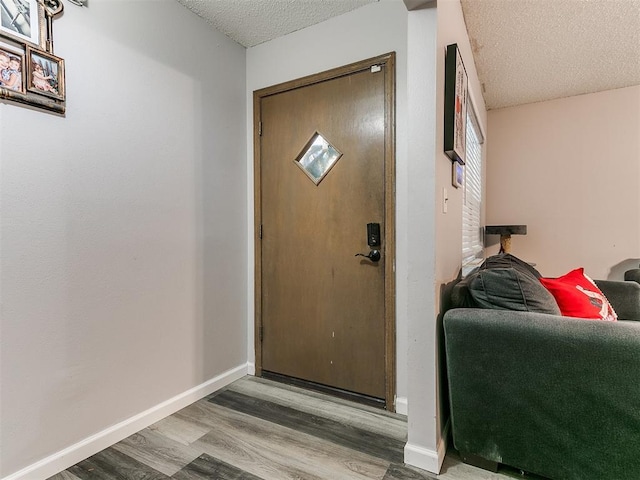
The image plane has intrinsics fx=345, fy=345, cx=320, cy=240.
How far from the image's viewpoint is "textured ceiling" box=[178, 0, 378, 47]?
7.11ft

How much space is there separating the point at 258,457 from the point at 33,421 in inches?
39.9

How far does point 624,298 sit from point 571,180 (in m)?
1.77

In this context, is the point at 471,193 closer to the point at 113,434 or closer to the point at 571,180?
the point at 571,180

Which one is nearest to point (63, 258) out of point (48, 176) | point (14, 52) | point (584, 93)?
point (48, 176)

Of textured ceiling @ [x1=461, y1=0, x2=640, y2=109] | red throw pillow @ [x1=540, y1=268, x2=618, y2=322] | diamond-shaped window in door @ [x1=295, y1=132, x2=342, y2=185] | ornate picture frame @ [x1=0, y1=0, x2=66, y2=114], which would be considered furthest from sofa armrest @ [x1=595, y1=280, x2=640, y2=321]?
ornate picture frame @ [x1=0, y1=0, x2=66, y2=114]

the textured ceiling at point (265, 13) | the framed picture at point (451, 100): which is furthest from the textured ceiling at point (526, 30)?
the framed picture at point (451, 100)

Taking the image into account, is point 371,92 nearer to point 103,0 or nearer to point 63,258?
point 103,0

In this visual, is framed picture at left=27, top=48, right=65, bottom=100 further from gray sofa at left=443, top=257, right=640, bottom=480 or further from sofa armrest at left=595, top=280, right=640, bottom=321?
sofa armrest at left=595, top=280, right=640, bottom=321

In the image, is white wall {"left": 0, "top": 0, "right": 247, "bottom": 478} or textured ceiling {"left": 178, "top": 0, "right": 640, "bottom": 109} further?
textured ceiling {"left": 178, "top": 0, "right": 640, "bottom": 109}

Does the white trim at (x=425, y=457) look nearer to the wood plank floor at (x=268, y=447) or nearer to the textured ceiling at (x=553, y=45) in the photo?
the wood plank floor at (x=268, y=447)

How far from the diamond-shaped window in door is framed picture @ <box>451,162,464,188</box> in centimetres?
74

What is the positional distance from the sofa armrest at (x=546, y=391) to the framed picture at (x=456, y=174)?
0.78m

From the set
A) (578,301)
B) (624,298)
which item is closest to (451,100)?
(578,301)

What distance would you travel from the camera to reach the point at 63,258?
1637 millimetres
